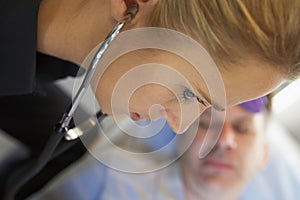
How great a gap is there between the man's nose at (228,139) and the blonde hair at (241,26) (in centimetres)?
47

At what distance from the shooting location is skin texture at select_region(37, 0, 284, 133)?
0.51 metres

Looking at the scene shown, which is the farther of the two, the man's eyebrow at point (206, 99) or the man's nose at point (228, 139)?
the man's nose at point (228, 139)

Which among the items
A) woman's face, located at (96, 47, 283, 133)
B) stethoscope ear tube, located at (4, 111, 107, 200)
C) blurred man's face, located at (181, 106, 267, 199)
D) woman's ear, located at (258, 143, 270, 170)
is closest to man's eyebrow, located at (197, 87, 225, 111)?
woman's face, located at (96, 47, 283, 133)

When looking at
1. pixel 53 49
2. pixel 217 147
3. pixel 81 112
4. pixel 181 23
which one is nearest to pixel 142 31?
pixel 181 23

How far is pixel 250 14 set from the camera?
45cm

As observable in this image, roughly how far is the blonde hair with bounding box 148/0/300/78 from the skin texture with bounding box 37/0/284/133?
13 mm

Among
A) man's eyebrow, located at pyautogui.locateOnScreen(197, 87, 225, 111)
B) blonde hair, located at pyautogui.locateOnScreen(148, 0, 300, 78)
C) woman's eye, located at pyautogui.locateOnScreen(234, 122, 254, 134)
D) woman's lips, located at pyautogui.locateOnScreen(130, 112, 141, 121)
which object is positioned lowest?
woman's eye, located at pyautogui.locateOnScreen(234, 122, 254, 134)

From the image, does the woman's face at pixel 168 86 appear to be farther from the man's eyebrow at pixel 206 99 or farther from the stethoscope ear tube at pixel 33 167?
the stethoscope ear tube at pixel 33 167

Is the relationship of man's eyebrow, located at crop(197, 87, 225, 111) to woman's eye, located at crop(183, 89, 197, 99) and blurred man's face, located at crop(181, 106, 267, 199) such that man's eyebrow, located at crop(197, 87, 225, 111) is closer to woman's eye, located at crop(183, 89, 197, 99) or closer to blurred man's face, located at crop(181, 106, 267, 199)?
woman's eye, located at crop(183, 89, 197, 99)

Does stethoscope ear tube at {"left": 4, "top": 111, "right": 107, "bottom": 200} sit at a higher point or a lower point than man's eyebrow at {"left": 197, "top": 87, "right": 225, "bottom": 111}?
lower

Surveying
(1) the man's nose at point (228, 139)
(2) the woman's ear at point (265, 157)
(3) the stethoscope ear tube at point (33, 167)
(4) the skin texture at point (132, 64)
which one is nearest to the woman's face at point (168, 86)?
(4) the skin texture at point (132, 64)

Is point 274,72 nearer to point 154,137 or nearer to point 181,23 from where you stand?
point 181,23

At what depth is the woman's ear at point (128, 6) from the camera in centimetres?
51

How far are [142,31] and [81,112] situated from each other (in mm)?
302
